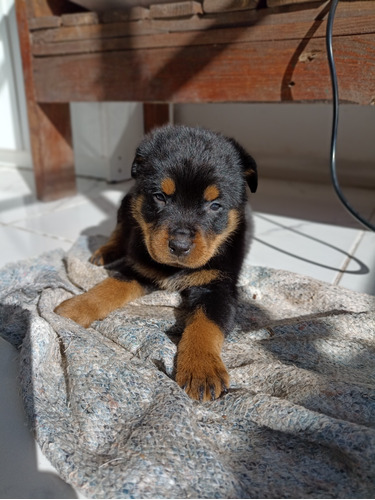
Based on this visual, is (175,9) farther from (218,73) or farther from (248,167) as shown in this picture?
(248,167)

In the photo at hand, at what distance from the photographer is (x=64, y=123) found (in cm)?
392

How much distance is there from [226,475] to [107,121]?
421 centimetres

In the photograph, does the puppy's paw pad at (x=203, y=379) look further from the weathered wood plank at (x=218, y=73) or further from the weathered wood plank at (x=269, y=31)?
the weathered wood plank at (x=269, y=31)

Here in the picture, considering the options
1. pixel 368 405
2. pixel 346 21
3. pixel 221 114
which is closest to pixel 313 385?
pixel 368 405

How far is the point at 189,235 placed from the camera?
173cm

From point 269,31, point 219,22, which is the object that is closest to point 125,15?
point 219,22

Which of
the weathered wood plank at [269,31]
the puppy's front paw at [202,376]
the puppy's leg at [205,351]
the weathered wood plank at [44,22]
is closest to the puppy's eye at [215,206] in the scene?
the puppy's leg at [205,351]

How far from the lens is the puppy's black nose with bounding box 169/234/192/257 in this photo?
1.71 metres

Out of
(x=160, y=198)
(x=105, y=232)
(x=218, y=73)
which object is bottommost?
(x=105, y=232)

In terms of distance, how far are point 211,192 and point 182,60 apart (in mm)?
1448

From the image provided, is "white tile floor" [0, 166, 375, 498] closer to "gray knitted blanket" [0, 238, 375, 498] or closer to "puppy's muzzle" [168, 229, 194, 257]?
"gray knitted blanket" [0, 238, 375, 498]

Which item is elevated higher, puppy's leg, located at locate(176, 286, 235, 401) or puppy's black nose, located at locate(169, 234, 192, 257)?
puppy's black nose, located at locate(169, 234, 192, 257)

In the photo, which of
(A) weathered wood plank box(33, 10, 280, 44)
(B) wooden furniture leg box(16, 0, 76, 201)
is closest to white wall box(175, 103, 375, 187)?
(B) wooden furniture leg box(16, 0, 76, 201)

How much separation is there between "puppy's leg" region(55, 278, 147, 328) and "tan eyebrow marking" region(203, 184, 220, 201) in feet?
1.93
